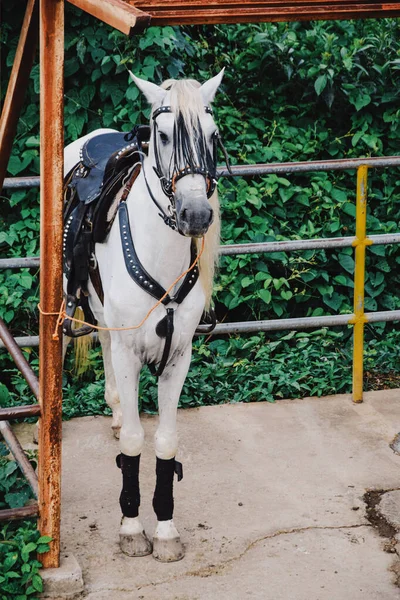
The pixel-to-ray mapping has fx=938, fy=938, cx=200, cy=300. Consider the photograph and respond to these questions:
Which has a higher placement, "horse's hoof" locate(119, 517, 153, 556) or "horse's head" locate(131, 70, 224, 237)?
"horse's head" locate(131, 70, 224, 237)

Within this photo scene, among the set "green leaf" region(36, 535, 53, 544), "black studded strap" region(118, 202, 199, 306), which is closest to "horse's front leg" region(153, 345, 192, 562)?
"black studded strap" region(118, 202, 199, 306)

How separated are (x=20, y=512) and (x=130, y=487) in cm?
51

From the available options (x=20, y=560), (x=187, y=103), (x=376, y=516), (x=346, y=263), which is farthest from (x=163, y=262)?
(x=346, y=263)

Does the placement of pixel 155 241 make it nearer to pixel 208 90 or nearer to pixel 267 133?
pixel 208 90

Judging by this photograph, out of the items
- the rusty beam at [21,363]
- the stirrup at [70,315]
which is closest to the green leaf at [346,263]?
the stirrup at [70,315]

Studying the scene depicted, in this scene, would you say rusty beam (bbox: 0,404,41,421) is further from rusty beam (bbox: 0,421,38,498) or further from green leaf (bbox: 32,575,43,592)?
green leaf (bbox: 32,575,43,592)

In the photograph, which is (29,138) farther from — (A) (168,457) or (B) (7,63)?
(A) (168,457)

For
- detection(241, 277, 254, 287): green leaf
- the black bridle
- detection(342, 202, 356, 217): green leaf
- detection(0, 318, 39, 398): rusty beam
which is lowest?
detection(0, 318, 39, 398): rusty beam

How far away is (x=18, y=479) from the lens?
4.18 meters

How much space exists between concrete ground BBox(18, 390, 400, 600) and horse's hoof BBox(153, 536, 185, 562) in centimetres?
4

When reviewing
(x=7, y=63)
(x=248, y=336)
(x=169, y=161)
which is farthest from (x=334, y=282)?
(x=169, y=161)

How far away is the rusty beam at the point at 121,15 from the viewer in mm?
2883

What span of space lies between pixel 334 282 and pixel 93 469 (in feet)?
7.98

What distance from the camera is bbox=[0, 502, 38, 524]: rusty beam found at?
12.1ft
